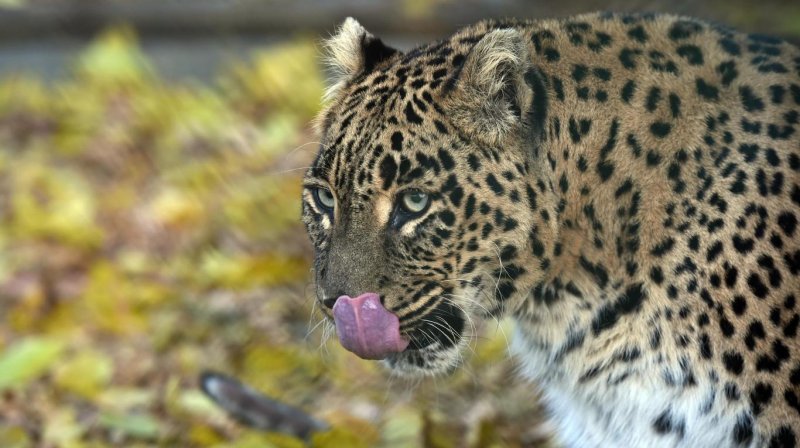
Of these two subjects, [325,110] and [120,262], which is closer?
[325,110]

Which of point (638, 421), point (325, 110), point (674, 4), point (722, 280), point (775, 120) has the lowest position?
point (638, 421)

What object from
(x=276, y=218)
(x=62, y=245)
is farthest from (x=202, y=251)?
(x=62, y=245)

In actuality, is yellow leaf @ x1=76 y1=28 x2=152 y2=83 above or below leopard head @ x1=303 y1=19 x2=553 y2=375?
above

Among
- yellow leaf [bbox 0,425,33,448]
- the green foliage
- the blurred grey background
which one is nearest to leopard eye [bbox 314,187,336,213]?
the green foliage

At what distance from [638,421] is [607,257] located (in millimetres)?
666

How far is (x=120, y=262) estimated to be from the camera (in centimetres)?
837

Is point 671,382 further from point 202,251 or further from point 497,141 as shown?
point 202,251

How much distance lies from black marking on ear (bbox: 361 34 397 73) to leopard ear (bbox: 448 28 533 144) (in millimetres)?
600

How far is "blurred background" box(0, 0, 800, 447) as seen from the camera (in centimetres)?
638

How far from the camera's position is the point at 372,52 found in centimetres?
480

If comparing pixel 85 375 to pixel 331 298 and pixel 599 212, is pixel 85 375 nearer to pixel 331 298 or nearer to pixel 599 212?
pixel 331 298

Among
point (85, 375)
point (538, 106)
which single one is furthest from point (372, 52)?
point (85, 375)

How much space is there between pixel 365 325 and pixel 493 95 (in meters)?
0.99

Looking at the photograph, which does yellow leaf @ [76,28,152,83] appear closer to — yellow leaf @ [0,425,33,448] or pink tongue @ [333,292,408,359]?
yellow leaf @ [0,425,33,448]
